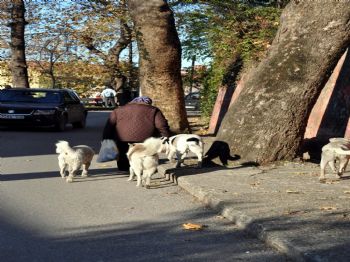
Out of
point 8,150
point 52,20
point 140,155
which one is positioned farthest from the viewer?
point 52,20

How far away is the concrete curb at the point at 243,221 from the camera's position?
567 cm

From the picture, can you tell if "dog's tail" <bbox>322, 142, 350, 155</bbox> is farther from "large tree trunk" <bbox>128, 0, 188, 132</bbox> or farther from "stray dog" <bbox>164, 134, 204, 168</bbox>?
"large tree trunk" <bbox>128, 0, 188, 132</bbox>

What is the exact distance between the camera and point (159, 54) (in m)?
16.8

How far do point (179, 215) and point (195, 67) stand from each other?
19.0 metres

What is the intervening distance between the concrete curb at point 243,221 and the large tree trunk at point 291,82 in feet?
7.37

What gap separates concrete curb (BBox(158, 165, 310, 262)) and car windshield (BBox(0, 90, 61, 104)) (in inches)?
532

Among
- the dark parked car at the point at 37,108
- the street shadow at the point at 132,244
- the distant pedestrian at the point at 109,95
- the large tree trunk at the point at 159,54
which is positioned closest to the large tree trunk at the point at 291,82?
the street shadow at the point at 132,244

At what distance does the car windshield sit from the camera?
22.8m

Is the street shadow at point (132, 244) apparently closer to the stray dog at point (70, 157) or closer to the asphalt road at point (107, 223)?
the asphalt road at point (107, 223)

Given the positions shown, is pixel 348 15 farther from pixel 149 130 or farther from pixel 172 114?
pixel 172 114

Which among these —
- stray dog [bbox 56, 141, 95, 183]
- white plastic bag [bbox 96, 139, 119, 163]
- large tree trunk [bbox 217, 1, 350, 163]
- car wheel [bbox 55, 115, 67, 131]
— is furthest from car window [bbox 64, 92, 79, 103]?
stray dog [bbox 56, 141, 95, 183]

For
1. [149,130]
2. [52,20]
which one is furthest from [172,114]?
[52,20]

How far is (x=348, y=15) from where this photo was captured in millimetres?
11570

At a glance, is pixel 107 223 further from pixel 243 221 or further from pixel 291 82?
pixel 291 82
